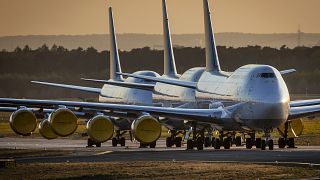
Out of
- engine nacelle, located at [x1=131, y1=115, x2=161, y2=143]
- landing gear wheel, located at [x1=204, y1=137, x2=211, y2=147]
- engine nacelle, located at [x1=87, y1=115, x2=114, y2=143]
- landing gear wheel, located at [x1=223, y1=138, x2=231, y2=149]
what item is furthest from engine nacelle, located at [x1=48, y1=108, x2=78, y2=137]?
landing gear wheel, located at [x1=204, y1=137, x2=211, y2=147]

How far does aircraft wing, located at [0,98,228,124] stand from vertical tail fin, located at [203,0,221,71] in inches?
237

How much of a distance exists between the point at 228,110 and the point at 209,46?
8.61 metres

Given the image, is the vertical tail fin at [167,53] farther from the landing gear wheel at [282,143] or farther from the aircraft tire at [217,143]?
the landing gear wheel at [282,143]

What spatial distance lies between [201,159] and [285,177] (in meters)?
9.85

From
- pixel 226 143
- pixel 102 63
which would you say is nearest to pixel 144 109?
pixel 226 143

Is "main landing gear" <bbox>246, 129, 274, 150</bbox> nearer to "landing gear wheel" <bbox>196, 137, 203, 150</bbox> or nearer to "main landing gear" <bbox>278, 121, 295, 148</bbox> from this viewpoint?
"main landing gear" <bbox>278, 121, 295, 148</bbox>

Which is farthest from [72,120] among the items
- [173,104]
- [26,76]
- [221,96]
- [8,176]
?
[26,76]

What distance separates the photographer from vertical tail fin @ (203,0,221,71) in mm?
59594

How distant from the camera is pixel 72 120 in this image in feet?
167

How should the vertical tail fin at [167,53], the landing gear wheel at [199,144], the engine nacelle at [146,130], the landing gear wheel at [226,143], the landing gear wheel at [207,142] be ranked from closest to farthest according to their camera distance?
the engine nacelle at [146,130], the landing gear wheel at [199,144], the landing gear wheel at [226,143], the landing gear wheel at [207,142], the vertical tail fin at [167,53]

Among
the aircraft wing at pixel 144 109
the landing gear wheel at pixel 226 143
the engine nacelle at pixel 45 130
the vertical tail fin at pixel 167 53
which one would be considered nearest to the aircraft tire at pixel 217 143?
the landing gear wheel at pixel 226 143

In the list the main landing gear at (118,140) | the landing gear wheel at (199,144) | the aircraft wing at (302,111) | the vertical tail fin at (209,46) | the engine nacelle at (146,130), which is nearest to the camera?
the engine nacelle at (146,130)

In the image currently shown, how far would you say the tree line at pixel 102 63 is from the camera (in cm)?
9900

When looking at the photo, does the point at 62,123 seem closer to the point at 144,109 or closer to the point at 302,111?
the point at 144,109
